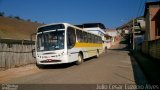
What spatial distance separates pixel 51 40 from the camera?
50.8 feet

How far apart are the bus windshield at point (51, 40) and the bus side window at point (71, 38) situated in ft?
1.53

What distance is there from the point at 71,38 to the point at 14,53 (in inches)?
150

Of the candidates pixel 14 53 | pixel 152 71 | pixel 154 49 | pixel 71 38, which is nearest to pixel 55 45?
pixel 71 38

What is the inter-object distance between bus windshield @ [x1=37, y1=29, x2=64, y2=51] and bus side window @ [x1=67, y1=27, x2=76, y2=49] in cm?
47

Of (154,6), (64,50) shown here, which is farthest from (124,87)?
(154,6)

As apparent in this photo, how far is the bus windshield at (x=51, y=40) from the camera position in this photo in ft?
50.2

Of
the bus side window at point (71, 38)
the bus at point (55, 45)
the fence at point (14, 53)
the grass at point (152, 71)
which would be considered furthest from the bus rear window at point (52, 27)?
the grass at point (152, 71)

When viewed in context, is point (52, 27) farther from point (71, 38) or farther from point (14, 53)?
point (14, 53)

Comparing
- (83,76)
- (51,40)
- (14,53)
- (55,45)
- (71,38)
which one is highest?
(71,38)

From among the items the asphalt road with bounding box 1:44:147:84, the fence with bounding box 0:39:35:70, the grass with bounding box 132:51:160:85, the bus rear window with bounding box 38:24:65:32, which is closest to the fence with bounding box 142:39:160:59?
the grass with bounding box 132:51:160:85

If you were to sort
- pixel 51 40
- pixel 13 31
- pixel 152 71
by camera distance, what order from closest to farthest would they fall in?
1. pixel 152 71
2. pixel 51 40
3. pixel 13 31

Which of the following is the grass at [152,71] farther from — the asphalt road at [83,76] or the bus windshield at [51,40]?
the bus windshield at [51,40]

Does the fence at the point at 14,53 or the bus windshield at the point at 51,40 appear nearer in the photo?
the fence at the point at 14,53

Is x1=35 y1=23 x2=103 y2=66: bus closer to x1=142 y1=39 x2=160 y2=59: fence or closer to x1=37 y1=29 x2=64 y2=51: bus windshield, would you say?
x1=37 y1=29 x2=64 y2=51: bus windshield
